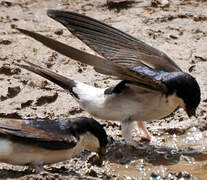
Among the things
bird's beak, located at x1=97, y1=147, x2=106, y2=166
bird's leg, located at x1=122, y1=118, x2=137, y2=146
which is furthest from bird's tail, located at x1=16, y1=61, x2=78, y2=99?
bird's beak, located at x1=97, y1=147, x2=106, y2=166

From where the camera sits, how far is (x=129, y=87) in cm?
673

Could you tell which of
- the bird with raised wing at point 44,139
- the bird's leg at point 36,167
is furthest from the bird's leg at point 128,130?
the bird's leg at point 36,167

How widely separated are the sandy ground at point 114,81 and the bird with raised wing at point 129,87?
0.32 meters

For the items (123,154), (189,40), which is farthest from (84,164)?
(189,40)

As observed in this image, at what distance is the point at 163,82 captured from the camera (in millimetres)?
6660

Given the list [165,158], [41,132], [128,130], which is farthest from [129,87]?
[41,132]

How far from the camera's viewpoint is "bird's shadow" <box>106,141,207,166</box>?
266 inches

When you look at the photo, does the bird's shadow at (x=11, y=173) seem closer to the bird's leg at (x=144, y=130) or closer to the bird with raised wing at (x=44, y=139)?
the bird with raised wing at (x=44, y=139)

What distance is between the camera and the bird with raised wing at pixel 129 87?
6.58m

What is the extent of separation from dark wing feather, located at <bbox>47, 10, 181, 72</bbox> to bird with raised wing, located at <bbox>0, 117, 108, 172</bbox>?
88 cm

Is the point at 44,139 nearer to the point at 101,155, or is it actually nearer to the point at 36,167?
the point at 36,167

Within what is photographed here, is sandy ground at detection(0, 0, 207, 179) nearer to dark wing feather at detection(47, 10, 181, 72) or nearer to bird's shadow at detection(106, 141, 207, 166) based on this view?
bird's shadow at detection(106, 141, 207, 166)

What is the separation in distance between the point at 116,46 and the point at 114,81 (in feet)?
2.73

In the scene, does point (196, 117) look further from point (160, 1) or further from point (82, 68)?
point (160, 1)
